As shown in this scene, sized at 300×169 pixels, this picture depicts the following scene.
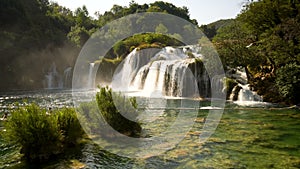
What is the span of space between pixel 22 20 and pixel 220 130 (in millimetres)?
40971

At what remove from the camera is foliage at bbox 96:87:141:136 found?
8477 millimetres

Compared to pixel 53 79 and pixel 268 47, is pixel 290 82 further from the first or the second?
pixel 53 79

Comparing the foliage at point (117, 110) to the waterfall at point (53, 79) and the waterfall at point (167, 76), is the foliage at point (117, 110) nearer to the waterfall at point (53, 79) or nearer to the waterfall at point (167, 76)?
the waterfall at point (167, 76)

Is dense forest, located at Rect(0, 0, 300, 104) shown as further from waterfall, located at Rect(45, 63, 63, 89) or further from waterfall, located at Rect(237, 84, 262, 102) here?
waterfall, located at Rect(45, 63, 63, 89)

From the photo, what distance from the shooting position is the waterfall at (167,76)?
21734 mm

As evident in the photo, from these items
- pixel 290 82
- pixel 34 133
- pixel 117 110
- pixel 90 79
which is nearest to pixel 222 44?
pixel 290 82

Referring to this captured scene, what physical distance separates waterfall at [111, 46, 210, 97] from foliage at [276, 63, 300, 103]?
5.84m

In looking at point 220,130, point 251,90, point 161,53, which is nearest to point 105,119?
point 220,130

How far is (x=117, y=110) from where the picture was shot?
8.50 m

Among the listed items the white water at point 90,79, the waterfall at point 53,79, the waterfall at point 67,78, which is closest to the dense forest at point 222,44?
the waterfall at point 53,79

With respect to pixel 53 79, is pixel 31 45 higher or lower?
higher

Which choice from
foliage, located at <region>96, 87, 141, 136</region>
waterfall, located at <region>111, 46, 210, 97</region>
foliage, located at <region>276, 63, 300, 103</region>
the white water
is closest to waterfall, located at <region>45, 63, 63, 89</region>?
the white water

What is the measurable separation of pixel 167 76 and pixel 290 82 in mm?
10354

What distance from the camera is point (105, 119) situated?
857cm
